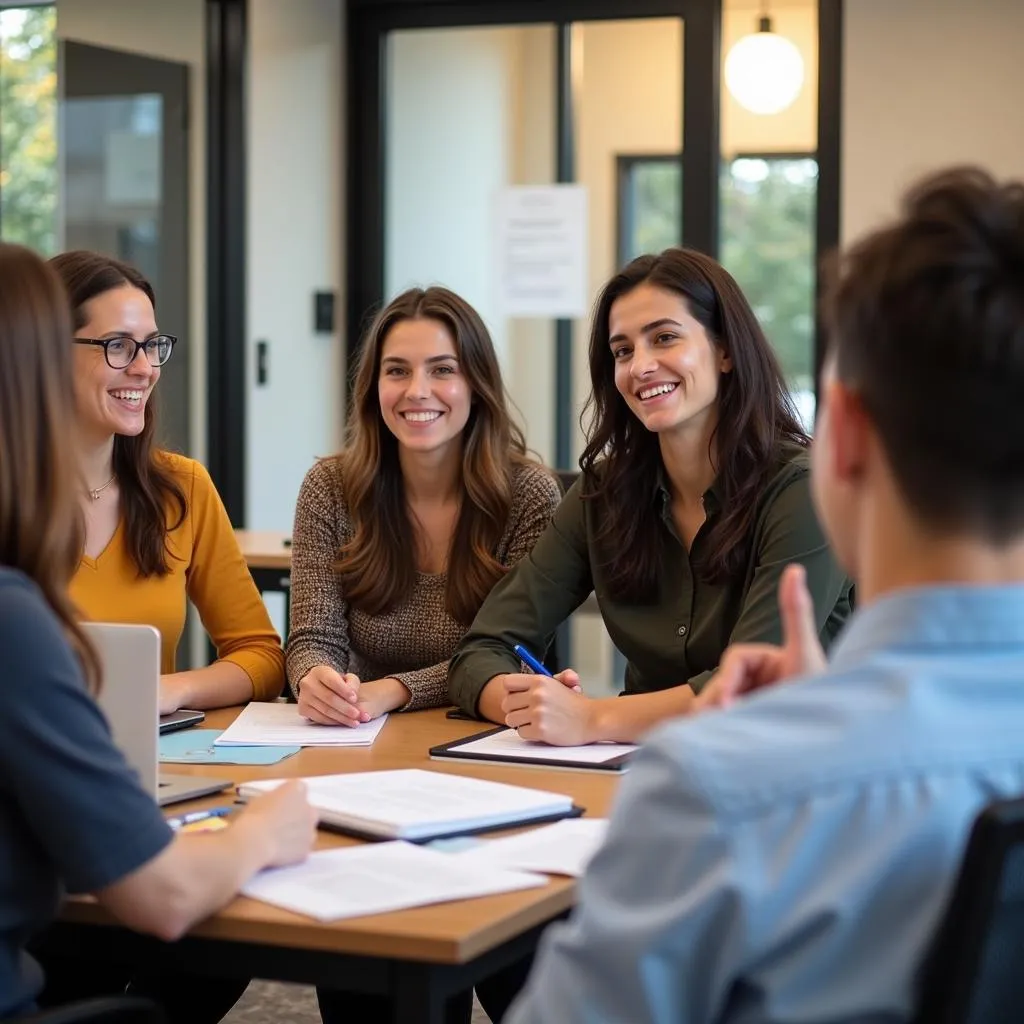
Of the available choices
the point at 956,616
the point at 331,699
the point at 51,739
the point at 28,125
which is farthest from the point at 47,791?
the point at 28,125

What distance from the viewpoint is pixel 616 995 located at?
2.86 feet

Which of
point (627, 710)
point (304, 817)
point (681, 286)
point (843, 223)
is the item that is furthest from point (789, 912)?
point (843, 223)

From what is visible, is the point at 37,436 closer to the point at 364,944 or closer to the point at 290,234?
the point at 364,944

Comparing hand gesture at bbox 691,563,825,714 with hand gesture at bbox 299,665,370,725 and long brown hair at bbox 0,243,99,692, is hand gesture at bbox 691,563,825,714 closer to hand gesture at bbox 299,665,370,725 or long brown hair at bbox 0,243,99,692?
long brown hair at bbox 0,243,99,692

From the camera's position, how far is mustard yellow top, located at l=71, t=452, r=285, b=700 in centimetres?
251

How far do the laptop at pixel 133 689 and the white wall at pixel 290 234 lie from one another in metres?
3.40

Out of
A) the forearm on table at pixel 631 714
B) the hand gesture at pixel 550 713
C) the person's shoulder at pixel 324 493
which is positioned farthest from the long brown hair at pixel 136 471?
the forearm on table at pixel 631 714

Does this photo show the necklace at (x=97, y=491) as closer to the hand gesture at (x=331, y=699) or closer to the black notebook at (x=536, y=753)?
the hand gesture at (x=331, y=699)

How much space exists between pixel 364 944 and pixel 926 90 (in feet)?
13.4

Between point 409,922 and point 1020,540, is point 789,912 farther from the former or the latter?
point 409,922

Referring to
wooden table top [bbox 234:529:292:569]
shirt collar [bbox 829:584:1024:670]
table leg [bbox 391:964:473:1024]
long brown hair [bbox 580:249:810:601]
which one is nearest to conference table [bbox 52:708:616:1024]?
table leg [bbox 391:964:473:1024]

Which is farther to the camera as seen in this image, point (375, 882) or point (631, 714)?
point (631, 714)

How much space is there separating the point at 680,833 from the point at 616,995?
0.11 meters

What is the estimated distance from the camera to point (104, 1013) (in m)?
1.27
